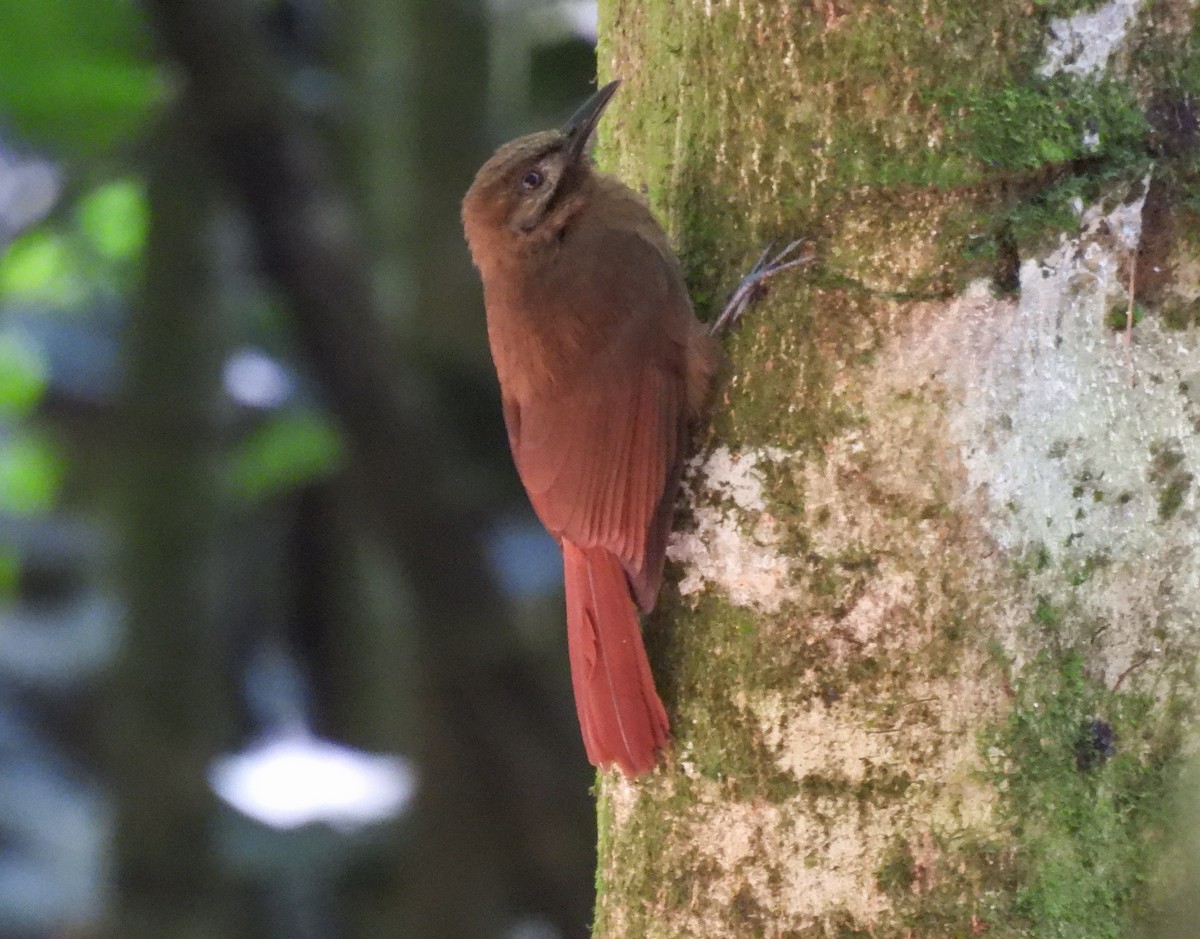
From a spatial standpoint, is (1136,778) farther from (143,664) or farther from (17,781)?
(17,781)

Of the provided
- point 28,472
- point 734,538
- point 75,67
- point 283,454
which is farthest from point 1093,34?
point 28,472

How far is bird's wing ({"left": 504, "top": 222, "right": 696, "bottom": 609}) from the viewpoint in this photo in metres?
1.80

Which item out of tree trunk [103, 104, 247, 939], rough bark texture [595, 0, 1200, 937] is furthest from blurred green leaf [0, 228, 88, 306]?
rough bark texture [595, 0, 1200, 937]

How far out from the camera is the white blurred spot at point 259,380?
4754mm

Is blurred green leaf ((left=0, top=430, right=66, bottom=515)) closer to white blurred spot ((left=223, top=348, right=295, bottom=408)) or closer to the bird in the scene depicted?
white blurred spot ((left=223, top=348, right=295, bottom=408))

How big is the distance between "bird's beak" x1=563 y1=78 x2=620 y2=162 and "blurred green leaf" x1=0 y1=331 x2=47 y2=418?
2.86 meters

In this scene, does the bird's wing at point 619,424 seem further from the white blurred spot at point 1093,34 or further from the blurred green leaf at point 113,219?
the blurred green leaf at point 113,219

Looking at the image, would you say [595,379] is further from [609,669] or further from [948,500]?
[948,500]

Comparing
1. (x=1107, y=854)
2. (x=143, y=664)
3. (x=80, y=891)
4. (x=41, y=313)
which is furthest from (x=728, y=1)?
(x=80, y=891)

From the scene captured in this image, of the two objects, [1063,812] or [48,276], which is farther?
[48,276]

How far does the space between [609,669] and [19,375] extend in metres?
3.46

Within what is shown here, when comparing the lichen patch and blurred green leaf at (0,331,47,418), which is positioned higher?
blurred green leaf at (0,331,47,418)

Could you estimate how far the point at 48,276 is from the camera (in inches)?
196

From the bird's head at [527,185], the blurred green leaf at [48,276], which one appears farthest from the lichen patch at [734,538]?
the blurred green leaf at [48,276]
